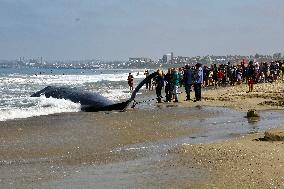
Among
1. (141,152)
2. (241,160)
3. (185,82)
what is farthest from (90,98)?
(241,160)

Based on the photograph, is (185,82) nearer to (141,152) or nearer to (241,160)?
(141,152)

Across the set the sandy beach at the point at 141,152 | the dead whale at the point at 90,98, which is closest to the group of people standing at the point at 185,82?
the dead whale at the point at 90,98

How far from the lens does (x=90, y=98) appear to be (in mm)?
20953

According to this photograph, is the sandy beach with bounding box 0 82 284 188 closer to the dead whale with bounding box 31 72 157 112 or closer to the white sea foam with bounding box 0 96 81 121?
the white sea foam with bounding box 0 96 81 121

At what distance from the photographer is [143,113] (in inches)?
666

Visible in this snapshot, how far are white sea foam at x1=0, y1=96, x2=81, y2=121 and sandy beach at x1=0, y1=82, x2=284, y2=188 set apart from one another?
1749 millimetres

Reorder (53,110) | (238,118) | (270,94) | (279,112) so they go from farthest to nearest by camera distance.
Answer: (270,94) < (53,110) < (279,112) < (238,118)

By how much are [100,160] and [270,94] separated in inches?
633

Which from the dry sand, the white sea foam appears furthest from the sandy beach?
the white sea foam

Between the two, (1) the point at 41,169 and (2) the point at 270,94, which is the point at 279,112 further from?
(1) the point at 41,169

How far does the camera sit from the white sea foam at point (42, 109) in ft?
55.4

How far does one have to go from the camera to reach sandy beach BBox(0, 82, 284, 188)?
21.8ft

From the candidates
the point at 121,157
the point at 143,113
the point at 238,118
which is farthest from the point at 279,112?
the point at 121,157

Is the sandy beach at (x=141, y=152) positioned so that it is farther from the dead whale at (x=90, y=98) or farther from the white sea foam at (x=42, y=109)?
the dead whale at (x=90, y=98)
